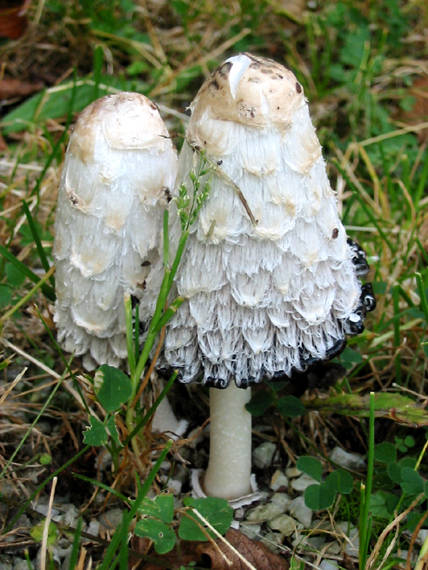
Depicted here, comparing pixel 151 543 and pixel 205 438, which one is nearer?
pixel 151 543

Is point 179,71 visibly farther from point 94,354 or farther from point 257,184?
point 257,184

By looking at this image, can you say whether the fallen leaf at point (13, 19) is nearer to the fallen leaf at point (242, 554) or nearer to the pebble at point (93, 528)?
the pebble at point (93, 528)

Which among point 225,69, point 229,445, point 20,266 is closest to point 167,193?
point 225,69

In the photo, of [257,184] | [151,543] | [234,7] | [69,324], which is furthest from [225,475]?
[234,7]

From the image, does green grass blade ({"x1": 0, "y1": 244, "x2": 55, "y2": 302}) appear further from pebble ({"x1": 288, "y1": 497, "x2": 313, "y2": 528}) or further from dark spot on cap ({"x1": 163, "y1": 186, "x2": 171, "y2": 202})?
pebble ({"x1": 288, "y1": 497, "x2": 313, "y2": 528})

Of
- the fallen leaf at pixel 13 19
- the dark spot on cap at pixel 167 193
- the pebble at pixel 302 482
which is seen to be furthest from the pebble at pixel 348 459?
the fallen leaf at pixel 13 19

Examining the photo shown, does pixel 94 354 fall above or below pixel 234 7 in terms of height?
below
